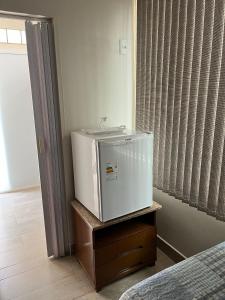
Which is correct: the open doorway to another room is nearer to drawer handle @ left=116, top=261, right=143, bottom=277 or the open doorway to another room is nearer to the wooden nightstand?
the wooden nightstand

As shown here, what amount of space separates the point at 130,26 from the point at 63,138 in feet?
3.99

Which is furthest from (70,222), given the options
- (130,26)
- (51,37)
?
(130,26)

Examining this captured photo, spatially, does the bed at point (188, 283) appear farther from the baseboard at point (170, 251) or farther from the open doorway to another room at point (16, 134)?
the open doorway to another room at point (16, 134)

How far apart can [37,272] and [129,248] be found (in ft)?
2.86

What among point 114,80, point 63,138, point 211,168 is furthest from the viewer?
point 114,80

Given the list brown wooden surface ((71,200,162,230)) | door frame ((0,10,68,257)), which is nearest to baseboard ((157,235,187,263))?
brown wooden surface ((71,200,162,230))

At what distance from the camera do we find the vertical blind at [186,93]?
4.69ft

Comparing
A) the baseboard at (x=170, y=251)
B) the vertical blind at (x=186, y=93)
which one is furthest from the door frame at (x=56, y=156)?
the baseboard at (x=170, y=251)

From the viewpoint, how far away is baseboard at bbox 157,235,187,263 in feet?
6.56

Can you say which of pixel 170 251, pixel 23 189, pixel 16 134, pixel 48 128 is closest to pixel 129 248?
pixel 170 251

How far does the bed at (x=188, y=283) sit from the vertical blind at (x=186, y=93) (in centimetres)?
54

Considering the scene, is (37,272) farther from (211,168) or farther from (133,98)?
(133,98)

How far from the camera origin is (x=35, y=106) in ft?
6.02

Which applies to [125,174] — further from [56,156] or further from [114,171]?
[56,156]
